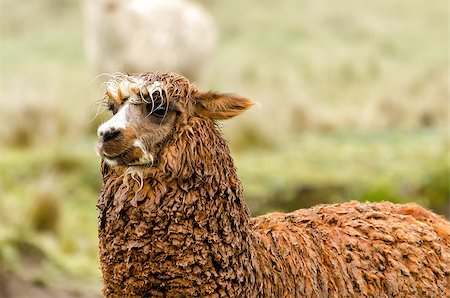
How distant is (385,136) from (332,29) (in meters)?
15.5

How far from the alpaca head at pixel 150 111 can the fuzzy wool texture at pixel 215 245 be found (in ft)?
0.18

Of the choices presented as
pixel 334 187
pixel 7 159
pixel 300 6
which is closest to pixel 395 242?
pixel 334 187

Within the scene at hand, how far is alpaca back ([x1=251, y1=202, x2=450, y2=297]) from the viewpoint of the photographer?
5113 mm

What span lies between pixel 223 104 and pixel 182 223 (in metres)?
0.63

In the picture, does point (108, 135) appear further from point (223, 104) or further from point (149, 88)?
point (223, 104)

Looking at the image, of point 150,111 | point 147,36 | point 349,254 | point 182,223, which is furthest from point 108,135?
point 147,36

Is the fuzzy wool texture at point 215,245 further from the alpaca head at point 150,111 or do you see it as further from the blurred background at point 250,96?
the blurred background at point 250,96

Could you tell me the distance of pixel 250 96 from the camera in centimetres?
1988

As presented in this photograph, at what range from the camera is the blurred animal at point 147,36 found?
728 inches

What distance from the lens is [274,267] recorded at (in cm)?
510

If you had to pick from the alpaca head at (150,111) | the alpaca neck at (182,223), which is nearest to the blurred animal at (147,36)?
the alpaca head at (150,111)

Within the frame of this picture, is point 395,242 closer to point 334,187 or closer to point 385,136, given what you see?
point 334,187

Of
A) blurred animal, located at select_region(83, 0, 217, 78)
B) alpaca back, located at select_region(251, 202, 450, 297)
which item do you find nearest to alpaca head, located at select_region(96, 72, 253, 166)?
alpaca back, located at select_region(251, 202, 450, 297)

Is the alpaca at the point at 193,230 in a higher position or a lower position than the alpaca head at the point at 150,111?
lower
